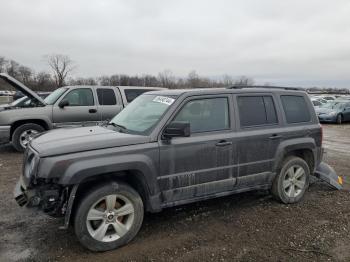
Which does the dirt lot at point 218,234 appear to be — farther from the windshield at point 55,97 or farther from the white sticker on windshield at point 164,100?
the windshield at point 55,97

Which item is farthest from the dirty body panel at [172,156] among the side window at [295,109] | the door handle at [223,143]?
the side window at [295,109]

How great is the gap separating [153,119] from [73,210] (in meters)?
1.44

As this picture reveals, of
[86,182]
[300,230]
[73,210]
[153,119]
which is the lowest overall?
[300,230]

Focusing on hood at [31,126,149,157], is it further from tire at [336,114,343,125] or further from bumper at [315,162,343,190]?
tire at [336,114,343,125]

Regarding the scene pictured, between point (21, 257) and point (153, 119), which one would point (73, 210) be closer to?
point (21, 257)

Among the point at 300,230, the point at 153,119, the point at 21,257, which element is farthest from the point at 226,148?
A: the point at 21,257

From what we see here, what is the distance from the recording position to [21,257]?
3.39 m

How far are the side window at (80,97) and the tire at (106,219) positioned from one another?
621 centimetres

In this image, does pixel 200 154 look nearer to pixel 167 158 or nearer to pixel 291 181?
pixel 167 158

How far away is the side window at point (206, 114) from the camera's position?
4.11 m

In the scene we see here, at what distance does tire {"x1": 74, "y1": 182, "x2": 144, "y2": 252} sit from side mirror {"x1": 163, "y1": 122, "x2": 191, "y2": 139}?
2.58 ft

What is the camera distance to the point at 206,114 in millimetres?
4262

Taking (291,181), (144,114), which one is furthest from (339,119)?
(144,114)

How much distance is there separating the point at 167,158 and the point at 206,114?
2.90 ft
